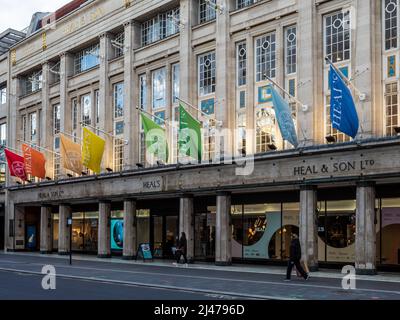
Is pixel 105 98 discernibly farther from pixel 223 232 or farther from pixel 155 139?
pixel 223 232

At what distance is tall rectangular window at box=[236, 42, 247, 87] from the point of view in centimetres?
3384

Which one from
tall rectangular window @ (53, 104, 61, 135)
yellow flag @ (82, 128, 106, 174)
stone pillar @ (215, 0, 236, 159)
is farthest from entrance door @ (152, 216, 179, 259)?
tall rectangular window @ (53, 104, 61, 135)

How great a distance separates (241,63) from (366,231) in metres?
11.8

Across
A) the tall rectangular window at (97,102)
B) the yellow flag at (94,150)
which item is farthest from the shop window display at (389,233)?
the tall rectangular window at (97,102)

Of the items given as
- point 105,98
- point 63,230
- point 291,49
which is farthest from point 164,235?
point 291,49

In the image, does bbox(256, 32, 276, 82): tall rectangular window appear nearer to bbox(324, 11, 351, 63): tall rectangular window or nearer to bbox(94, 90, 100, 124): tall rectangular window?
bbox(324, 11, 351, 63): tall rectangular window

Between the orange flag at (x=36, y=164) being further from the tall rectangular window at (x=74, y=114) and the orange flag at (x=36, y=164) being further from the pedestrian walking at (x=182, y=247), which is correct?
the pedestrian walking at (x=182, y=247)

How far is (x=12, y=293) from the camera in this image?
19.5 meters

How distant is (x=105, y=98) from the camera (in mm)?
43156

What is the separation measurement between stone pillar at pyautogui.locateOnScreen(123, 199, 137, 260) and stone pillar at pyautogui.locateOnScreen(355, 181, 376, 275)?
16.8 meters

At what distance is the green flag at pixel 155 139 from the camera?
34938mm
